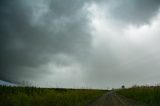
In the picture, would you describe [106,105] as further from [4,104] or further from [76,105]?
[4,104]

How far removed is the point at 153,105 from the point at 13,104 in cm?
1065

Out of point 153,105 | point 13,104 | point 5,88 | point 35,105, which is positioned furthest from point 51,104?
point 5,88

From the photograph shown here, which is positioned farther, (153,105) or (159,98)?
(159,98)

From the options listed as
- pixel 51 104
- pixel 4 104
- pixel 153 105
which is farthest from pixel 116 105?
pixel 4 104

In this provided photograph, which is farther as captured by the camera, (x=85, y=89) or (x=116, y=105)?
(x=85, y=89)

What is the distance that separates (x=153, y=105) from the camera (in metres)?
23.7

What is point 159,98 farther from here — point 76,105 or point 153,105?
point 76,105

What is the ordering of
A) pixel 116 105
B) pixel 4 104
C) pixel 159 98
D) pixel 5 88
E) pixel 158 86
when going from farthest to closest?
pixel 5 88
pixel 158 86
pixel 159 98
pixel 4 104
pixel 116 105

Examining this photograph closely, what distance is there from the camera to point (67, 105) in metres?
23.9

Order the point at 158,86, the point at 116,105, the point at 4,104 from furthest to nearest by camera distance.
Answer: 1. the point at 158,86
2. the point at 4,104
3. the point at 116,105

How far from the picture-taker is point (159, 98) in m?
26.5

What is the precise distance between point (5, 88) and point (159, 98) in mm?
31090

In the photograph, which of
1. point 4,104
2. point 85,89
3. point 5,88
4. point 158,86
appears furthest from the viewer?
point 5,88

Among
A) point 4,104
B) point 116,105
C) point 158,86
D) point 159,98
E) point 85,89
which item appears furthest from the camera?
point 85,89
